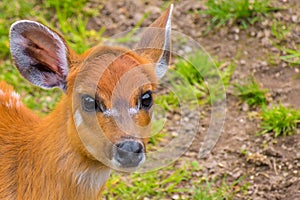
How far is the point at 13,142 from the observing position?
222 inches

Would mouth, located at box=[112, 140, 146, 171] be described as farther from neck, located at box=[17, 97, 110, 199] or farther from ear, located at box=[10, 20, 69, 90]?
ear, located at box=[10, 20, 69, 90]

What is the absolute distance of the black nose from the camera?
4.84 m

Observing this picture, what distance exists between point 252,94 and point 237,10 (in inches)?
38.5

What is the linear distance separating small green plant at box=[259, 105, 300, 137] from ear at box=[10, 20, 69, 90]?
2.34 metres

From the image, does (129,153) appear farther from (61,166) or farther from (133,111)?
(61,166)

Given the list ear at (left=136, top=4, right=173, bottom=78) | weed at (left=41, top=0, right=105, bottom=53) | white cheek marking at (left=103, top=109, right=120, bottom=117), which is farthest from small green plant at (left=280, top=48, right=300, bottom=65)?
white cheek marking at (left=103, top=109, right=120, bottom=117)

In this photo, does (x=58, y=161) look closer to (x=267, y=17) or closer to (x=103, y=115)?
(x=103, y=115)

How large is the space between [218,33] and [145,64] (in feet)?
9.08

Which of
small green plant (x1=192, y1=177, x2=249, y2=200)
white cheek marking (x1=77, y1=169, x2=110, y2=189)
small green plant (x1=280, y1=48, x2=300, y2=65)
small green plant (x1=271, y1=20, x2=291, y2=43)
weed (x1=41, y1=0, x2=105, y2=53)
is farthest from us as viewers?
weed (x1=41, y1=0, x2=105, y2=53)

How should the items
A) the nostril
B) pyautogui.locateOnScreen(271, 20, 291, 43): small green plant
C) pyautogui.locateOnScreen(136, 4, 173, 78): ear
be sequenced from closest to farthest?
the nostril < pyautogui.locateOnScreen(136, 4, 173, 78): ear < pyautogui.locateOnScreen(271, 20, 291, 43): small green plant

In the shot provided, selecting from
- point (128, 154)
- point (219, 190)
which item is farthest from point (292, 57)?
point (128, 154)

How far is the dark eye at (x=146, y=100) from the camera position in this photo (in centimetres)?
505

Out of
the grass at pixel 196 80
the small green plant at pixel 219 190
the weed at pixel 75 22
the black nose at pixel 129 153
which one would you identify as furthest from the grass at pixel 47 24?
the black nose at pixel 129 153

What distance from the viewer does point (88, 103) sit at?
5016 millimetres
